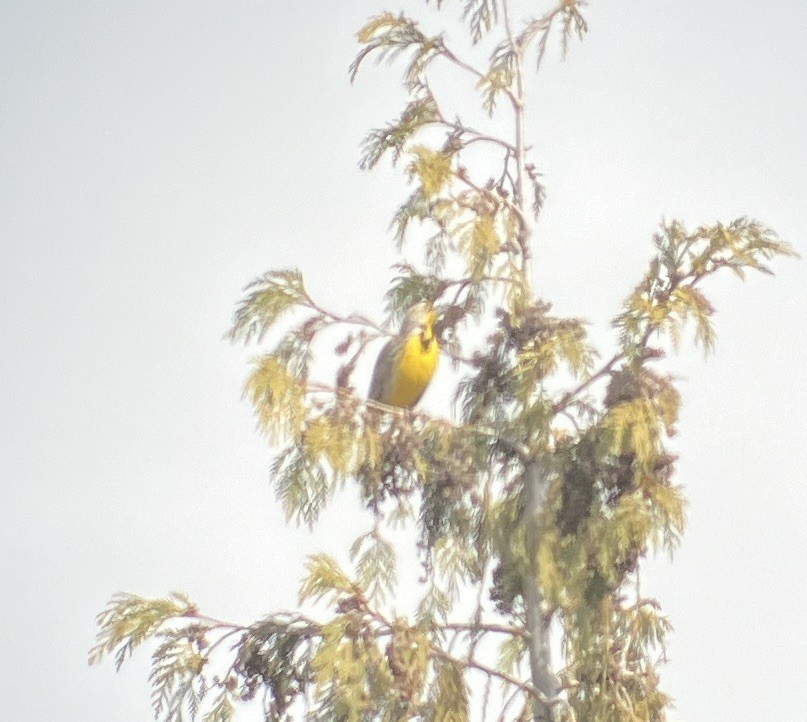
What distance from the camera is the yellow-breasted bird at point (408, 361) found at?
593 cm

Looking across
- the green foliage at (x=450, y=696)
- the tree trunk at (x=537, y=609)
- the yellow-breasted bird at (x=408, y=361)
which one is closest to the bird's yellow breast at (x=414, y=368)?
the yellow-breasted bird at (x=408, y=361)

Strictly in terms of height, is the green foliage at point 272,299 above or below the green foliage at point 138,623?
Answer: above

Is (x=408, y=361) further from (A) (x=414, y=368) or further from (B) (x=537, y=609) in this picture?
(B) (x=537, y=609)

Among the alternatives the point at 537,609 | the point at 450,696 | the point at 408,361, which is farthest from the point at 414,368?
A: the point at 450,696

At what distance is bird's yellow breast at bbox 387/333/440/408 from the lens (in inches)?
236

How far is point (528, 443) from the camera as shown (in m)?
5.20

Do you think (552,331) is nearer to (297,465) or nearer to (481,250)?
(481,250)

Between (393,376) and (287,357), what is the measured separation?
964mm

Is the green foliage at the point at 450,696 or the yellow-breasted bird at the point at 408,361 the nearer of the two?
the green foliage at the point at 450,696

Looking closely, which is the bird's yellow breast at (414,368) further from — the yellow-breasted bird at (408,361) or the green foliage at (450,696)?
the green foliage at (450,696)

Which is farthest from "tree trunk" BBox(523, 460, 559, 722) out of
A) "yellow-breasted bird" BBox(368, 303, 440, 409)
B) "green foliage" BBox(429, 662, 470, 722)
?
"yellow-breasted bird" BBox(368, 303, 440, 409)

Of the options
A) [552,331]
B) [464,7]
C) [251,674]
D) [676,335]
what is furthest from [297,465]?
[464,7]

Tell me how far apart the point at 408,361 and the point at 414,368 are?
65 mm

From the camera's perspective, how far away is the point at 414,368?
613 cm
